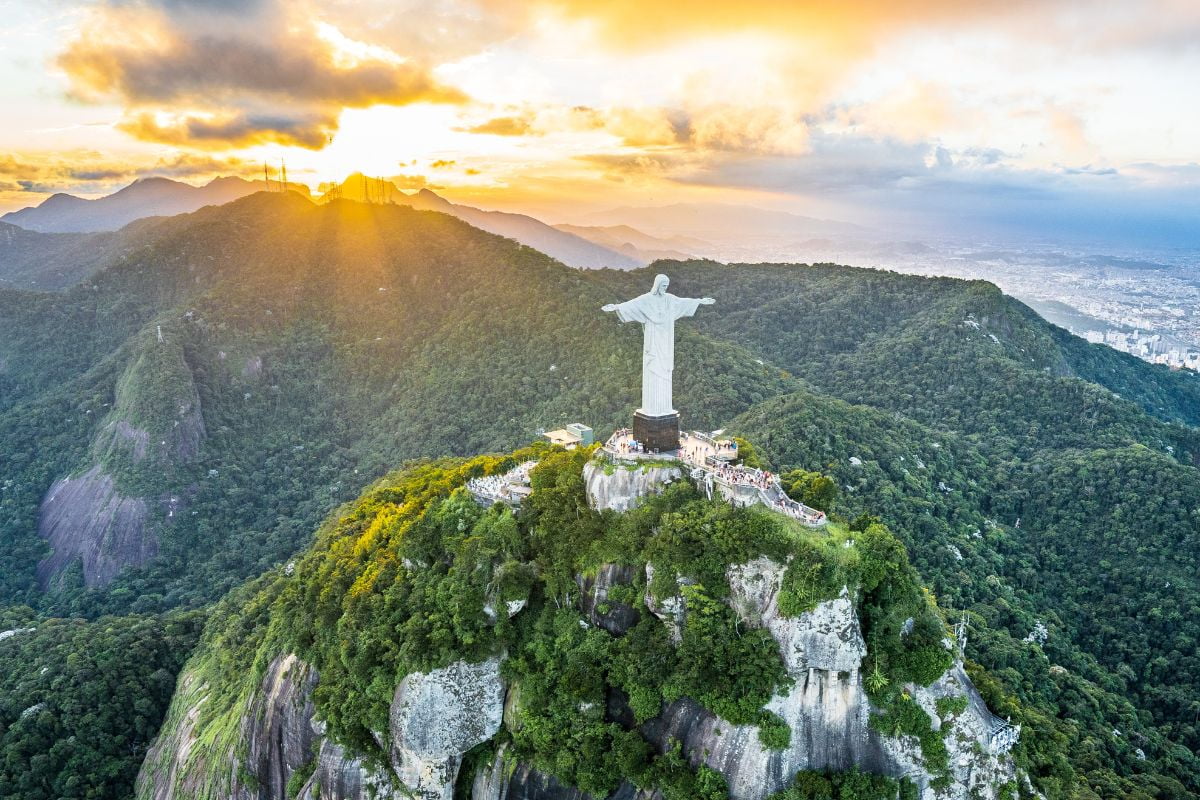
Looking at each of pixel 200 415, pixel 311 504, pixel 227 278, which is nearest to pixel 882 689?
pixel 311 504

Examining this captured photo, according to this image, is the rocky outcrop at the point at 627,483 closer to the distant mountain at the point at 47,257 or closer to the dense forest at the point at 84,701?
the dense forest at the point at 84,701

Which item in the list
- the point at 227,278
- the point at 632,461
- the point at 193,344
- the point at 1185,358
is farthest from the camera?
the point at 1185,358

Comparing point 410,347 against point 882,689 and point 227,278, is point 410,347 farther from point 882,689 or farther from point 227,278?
point 882,689

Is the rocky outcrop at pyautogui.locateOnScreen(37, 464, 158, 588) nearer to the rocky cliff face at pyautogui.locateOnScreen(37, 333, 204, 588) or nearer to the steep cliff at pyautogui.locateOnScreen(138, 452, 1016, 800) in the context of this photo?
the rocky cliff face at pyautogui.locateOnScreen(37, 333, 204, 588)

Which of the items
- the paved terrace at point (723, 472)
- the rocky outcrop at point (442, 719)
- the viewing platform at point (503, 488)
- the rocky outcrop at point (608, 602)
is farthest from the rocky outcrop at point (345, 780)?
the paved terrace at point (723, 472)

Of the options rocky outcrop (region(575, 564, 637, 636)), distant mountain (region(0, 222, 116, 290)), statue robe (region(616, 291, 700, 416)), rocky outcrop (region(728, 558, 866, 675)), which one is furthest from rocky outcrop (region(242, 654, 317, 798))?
distant mountain (region(0, 222, 116, 290))

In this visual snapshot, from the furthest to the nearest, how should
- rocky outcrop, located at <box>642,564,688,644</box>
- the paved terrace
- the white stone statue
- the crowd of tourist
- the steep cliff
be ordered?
the crowd of tourist < the white stone statue < the paved terrace < rocky outcrop, located at <box>642,564,688,644</box> < the steep cliff
